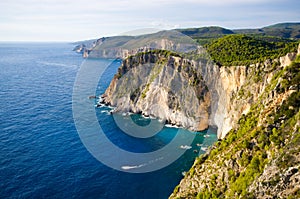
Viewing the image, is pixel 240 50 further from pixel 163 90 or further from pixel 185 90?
pixel 163 90

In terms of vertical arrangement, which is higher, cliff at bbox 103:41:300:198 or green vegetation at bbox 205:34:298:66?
green vegetation at bbox 205:34:298:66

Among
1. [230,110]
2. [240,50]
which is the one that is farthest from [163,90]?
[230,110]

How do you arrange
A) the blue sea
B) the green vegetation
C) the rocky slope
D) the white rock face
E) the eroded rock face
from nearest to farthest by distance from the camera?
the rocky slope < the blue sea < the white rock face < the green vegetation < the eroded rock face

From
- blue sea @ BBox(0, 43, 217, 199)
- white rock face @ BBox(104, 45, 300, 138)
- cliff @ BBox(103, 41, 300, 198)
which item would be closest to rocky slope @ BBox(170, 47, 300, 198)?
cliff @ BBox(103, 41, 300, 198)

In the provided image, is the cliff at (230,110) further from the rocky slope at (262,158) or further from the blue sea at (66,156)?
the blue sea at (66,156)

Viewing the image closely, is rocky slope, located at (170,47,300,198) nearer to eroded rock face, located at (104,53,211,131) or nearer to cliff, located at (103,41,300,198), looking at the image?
cliff, located at (103,41,300,198)

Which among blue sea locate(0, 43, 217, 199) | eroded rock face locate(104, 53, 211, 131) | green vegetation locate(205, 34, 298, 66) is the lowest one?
blue sea locate(0, 43, 217, 199)

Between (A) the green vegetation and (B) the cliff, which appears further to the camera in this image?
(A) the green vegetation

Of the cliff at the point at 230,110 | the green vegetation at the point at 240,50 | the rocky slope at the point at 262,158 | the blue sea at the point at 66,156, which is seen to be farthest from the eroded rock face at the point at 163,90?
the rocky slope at the point at 262,158

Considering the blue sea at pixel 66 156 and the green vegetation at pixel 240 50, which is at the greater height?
the green vegetation at pixel 240 50

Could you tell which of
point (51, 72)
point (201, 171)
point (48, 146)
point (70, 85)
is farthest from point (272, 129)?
point (51, 72)
